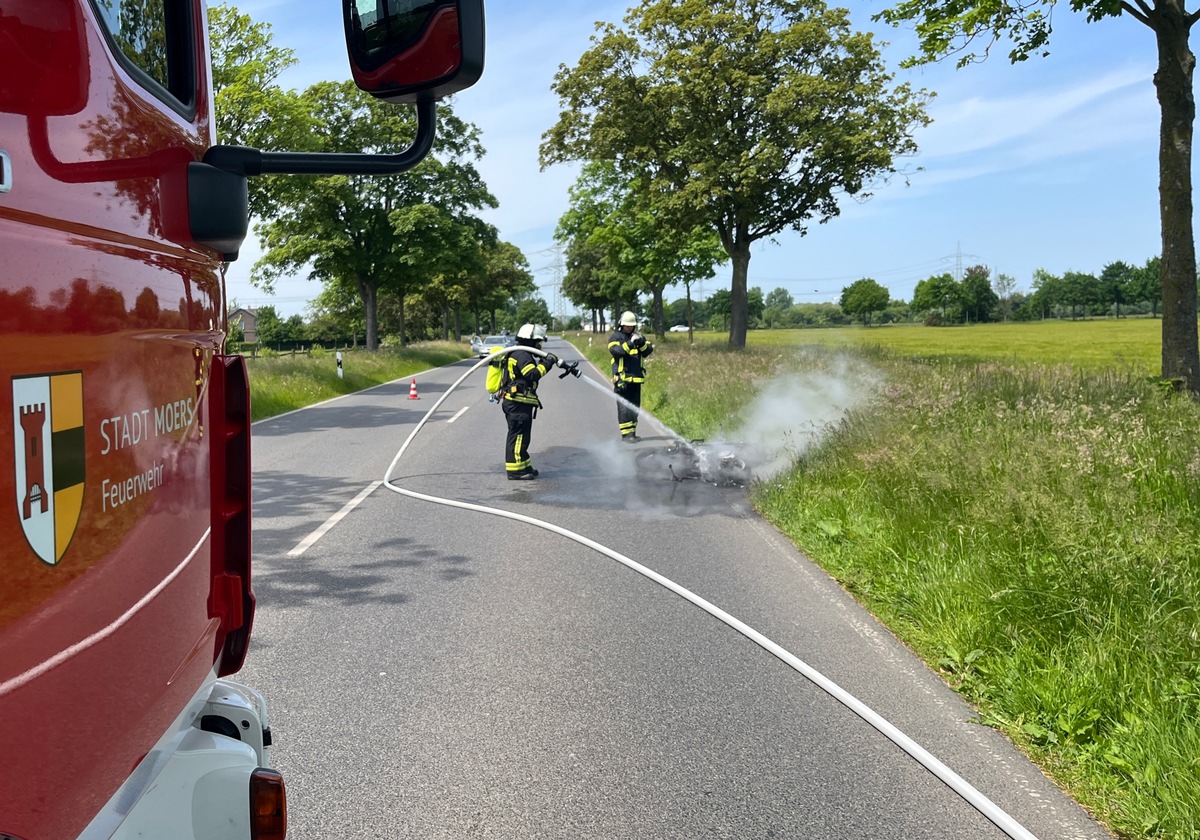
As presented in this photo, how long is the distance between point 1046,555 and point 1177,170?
7.37 m

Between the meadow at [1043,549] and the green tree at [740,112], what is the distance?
15.1 metres

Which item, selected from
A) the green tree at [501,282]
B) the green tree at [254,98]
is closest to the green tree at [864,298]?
the green tree at [501,282]

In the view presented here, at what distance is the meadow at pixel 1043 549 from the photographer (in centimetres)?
344

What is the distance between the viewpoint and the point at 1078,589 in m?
4.38

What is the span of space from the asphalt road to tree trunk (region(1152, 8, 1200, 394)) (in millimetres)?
5943

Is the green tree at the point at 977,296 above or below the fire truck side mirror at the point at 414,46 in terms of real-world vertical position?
above

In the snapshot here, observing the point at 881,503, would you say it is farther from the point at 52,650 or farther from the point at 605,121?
the point at 605,121

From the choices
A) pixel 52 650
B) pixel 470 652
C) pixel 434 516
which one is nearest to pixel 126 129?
pixel 52 650

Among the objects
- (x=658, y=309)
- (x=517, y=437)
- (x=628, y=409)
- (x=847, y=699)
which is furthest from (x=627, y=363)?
(x=658, y=309)

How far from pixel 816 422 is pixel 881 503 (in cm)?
379

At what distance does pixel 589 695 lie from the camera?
4.10m

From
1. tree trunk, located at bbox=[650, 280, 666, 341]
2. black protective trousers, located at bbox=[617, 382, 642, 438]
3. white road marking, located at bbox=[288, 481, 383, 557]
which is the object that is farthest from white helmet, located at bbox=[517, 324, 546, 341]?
tree trunk, located at bbox=[650, 280, 666, 341]

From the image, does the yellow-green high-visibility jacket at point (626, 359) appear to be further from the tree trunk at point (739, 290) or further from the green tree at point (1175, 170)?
the tree trunk at point (739, 290)

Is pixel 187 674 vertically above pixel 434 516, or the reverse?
pixel 187 674
